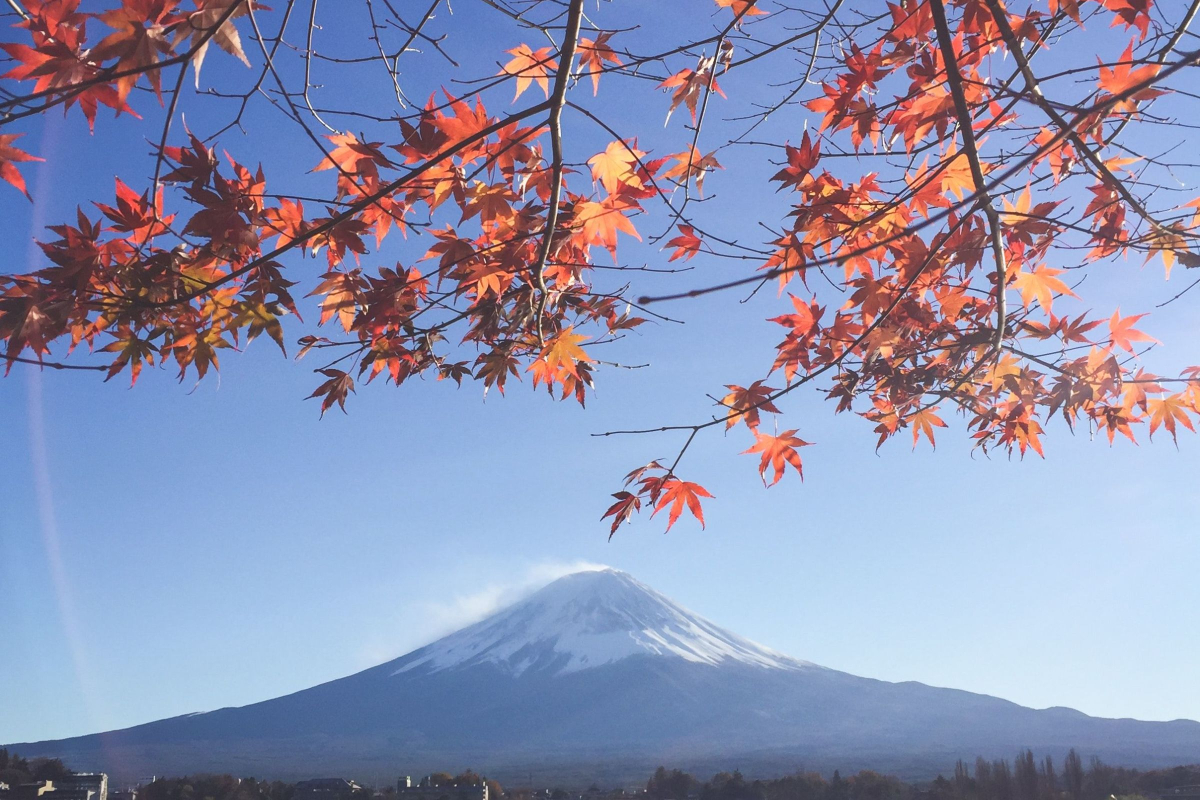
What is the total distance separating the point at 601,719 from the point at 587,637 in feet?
106

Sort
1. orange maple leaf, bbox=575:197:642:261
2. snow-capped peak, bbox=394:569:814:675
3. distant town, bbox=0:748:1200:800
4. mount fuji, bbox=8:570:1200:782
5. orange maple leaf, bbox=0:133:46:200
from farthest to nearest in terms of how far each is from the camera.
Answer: snow-capped peak, bbox=394:569:814:675 → mount fuji, bbox=8:570:1200:782 → distant town, bbox=0:748:1200:800 → orange maple leaf, bbox=575:197:642:261 → orange maple leaf, bbox=0:133:46:200

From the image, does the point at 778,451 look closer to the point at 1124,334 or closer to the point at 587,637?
the point at 1124,334

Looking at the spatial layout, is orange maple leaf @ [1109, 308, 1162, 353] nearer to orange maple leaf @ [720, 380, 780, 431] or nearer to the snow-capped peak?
orange maple leaf @ [720, 380, 780, 431]

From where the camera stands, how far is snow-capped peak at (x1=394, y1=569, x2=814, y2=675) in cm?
14688

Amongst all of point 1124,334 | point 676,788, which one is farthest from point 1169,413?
point 676,788

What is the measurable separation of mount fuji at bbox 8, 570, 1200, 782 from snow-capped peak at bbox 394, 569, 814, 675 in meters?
0.39

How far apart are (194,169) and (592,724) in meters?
128

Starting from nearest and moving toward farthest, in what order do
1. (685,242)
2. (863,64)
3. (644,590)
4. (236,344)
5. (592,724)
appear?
(236,344)
(863,64)
(685,242)
(592,724)
(644,590)

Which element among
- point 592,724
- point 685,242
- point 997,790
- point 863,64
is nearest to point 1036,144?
point 863,64

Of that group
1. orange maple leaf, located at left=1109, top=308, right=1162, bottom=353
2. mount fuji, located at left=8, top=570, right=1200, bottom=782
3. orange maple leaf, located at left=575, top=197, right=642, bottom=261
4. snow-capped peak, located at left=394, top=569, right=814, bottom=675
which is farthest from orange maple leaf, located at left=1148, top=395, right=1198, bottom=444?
snow-capped peak, located at left=394, top=569, right=814, bottom=675

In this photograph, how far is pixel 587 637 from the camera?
506 feet

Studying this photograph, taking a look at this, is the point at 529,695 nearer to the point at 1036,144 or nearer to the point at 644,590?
the point at 644,590

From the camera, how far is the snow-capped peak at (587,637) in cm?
14688

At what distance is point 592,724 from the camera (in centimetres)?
12062
